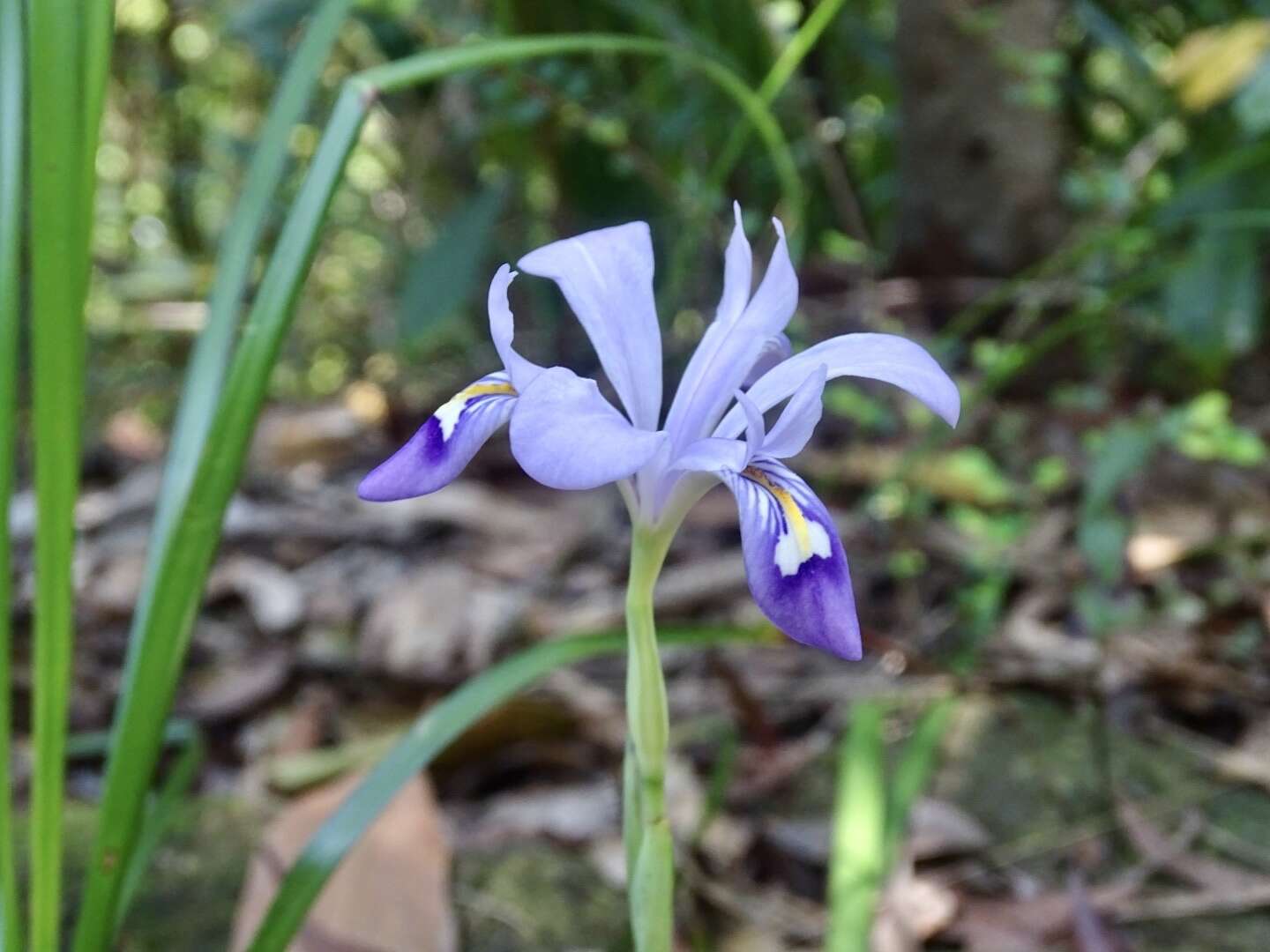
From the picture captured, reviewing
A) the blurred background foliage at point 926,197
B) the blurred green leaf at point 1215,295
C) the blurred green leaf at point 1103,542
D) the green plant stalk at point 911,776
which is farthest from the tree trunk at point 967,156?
the green plant stalk at point 911,776

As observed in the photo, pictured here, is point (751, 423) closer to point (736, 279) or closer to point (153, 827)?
point (736, 279)

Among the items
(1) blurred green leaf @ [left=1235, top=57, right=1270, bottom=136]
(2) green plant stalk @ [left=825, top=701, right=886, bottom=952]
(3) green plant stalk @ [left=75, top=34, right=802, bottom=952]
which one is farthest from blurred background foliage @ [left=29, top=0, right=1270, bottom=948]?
(2) green plant stalk @ [left=825, top=701, right=886, bottom=952]

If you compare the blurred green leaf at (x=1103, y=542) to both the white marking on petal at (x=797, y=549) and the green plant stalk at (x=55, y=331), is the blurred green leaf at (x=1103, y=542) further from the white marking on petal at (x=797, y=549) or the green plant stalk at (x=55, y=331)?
the green plant stalk at (x=55, y=331)

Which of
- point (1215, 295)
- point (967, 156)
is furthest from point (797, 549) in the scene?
point (967, 156)

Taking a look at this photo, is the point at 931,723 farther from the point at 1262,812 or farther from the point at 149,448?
the point at 149,448

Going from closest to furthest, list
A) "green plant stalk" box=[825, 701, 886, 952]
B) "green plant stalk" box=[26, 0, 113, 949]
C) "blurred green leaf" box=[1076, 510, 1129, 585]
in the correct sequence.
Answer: "green plant stalk" box=[26, 0, 113, 949] < "green plant stalk" box=[825, 701, 886, 952] < "blurred green leaf" box=[1076, 510, 1129, 585]

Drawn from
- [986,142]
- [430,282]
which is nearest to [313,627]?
[430,282]

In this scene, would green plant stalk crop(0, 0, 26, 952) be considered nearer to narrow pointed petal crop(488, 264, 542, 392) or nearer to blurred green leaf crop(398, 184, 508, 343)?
narrow pointed petal crop(488, 264, 542, 392)
